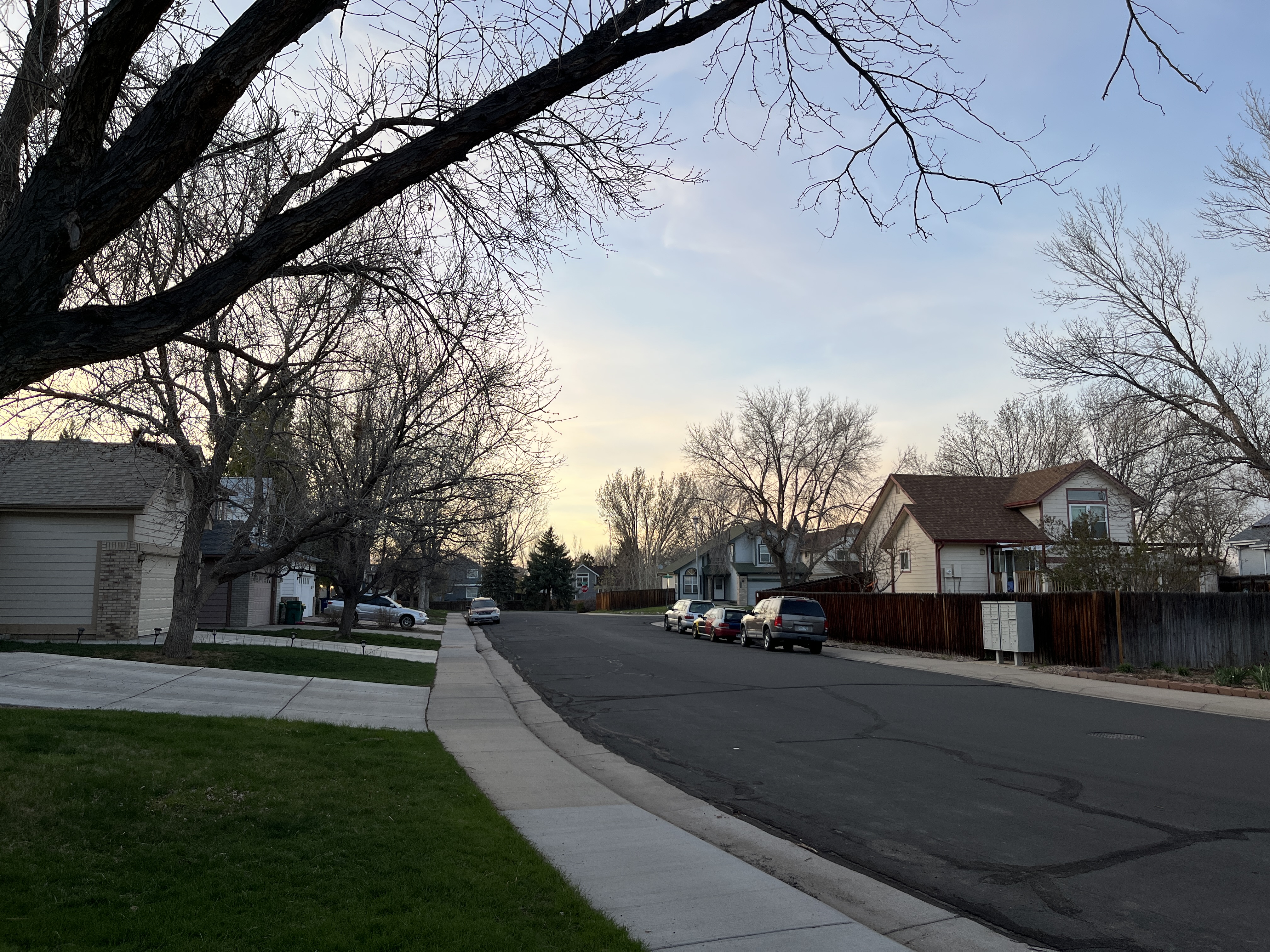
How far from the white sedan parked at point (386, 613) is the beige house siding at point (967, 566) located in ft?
77.3

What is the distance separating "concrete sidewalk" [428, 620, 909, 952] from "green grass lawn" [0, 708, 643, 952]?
0.97 feet

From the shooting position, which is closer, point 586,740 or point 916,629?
point 586,740

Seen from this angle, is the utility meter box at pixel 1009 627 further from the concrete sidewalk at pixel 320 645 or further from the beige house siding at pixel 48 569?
the beige house siding at pixel 48 569

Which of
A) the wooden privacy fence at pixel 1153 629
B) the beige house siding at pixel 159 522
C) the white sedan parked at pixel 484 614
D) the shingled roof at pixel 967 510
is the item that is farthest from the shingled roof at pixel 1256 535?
the beige house siding at pixel 159 522

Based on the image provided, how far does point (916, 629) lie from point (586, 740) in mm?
18716

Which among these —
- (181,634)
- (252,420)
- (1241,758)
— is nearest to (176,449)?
(252,420)

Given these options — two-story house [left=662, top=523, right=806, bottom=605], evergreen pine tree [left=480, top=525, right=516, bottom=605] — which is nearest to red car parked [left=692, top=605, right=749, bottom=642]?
two-story house [left=662, top=523, right=806, bottom=605]

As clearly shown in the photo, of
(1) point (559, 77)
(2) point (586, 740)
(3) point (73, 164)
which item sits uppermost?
(1) point (559, 77)

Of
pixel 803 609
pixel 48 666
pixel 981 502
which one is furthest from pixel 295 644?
pixel 981 502

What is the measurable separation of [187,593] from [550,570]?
64.6 metres

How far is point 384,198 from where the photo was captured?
558 cm

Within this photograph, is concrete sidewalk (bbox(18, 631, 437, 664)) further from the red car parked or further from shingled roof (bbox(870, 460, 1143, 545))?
shingled roof (bbox(870, 460, 1143, 545))

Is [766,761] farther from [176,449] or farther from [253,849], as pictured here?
[176,449]

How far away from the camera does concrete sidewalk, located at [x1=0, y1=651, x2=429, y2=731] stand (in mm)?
11977
